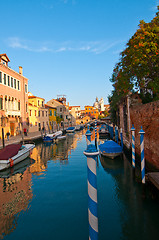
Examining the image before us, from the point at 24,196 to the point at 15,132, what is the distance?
21726mm

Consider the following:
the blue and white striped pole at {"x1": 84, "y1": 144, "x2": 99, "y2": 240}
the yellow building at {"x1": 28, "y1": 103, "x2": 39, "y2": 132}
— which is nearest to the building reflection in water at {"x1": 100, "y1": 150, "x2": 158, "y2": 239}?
the blue and white striped pole at {"x1": 84, "y1": 144, "x2": 99, "y2": 240}

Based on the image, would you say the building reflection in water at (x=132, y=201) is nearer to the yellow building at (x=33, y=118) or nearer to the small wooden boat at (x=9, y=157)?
the small wooden boat at (x=9, y=157)

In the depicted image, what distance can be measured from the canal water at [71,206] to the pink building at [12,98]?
15.0 metres

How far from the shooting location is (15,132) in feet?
92.5

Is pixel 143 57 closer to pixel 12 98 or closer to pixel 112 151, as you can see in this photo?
pixel 112 151

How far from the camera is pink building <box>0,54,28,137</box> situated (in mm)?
24125

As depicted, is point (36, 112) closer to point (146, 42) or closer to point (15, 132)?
point (15, 132)

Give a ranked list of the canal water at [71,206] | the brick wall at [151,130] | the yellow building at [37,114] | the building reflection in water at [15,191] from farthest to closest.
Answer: the yellow building at [37,114], the brick wall at [151,130], the building reflection in water at [15,191], the canal water at [71,206]

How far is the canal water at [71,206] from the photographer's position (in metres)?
5.35

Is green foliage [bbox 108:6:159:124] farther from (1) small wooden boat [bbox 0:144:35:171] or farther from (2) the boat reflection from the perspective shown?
(1) small wooden boat [bbox 0:144:35:171]

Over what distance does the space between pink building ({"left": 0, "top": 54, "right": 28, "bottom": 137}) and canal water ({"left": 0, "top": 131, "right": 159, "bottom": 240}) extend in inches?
592

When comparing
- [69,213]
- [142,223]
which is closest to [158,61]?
[142,223]

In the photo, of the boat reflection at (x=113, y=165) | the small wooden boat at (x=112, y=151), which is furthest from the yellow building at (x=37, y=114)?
the boat reflection at (x=113, y=165)

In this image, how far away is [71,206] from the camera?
6984mm
